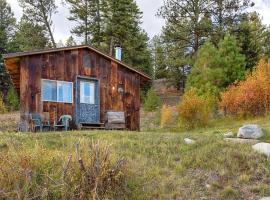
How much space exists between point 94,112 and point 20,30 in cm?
2202

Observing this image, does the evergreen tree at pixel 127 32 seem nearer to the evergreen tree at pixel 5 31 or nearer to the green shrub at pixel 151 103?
the green shrub at pixel 151 103

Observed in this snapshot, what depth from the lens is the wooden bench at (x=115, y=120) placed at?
18312 mm

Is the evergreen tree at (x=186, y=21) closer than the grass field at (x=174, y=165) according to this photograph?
No

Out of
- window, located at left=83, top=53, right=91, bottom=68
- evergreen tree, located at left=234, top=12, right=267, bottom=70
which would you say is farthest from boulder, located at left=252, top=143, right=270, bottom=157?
evergreen tree, located at left=234, top=12, right=267, bottom=70

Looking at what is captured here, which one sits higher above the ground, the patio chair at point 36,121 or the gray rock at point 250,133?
the patio chair at point 36,121

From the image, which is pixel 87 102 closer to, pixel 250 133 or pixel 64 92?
pixel 64 92

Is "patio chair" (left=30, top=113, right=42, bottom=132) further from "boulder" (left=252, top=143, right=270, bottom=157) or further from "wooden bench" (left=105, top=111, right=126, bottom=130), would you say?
"boulder" (left=252, top=143, right=270, bottom=157)

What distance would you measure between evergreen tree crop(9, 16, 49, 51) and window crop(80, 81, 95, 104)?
1892 cm

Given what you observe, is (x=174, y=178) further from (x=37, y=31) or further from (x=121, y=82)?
(x=37, y=31)

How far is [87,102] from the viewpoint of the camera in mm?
17922

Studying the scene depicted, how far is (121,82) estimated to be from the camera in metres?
19.0

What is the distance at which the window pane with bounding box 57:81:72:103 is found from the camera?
17.2 meters

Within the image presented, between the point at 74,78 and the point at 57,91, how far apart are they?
0.96 metres

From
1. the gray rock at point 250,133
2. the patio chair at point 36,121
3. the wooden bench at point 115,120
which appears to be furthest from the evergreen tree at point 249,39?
the gray rock at point 250,133
